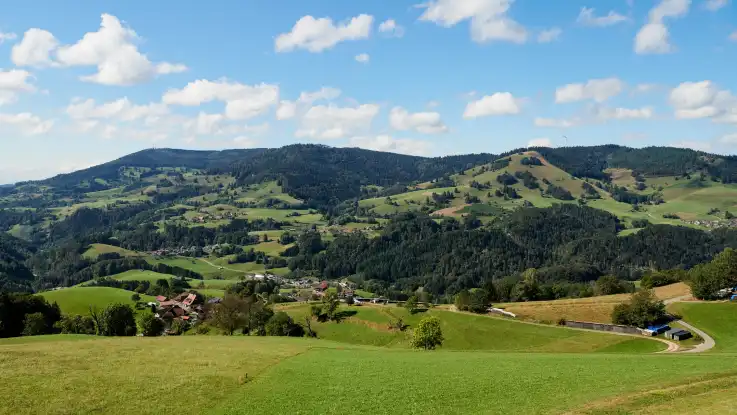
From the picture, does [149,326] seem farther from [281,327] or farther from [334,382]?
[334,382]

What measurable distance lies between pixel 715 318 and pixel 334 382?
289 feet

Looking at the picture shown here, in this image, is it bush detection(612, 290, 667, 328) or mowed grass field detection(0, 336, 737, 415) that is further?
bush detection(612, 290, 667, 328)

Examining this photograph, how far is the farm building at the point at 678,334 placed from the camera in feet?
282

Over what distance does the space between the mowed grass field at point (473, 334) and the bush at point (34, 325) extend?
62379 millimetres

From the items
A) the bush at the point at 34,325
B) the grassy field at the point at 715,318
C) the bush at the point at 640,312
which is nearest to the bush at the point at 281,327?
the bush at the point at 34,325

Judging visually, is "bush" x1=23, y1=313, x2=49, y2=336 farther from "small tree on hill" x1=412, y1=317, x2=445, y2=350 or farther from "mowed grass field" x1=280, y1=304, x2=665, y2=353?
"small tree on hill" x1=412, y1=317, x2=445, y2=350

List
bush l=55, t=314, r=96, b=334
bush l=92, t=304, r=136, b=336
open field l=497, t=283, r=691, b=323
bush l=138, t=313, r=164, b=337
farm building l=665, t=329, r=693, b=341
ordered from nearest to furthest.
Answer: farm building l=665, t=329, r=693, b=341 → open field l=497, t=283, r=691, b=323 → bush l=138, t=313, r=164, b=337 → bush l=92, t=304, r=136, b=336 → bush l=55, t=314, r=96, b=334

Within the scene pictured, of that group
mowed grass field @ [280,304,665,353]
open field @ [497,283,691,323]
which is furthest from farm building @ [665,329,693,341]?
open field @ [497,283,691,323]

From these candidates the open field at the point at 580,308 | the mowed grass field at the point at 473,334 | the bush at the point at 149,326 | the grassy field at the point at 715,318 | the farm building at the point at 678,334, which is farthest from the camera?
the bush at the point at 149,326

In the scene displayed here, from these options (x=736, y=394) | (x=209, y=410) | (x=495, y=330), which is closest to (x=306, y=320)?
(x=495, y=330)

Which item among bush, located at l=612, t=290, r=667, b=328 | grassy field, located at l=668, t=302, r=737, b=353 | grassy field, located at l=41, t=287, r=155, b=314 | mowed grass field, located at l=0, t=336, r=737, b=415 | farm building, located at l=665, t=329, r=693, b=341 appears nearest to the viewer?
mowed grass field, located at l=0, t=336, r=737, b=415

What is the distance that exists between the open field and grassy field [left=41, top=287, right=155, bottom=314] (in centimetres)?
13392

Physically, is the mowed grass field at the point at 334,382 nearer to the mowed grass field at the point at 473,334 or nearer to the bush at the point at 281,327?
the mowed grass field at the point at 473,334

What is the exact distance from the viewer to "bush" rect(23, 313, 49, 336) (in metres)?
108
